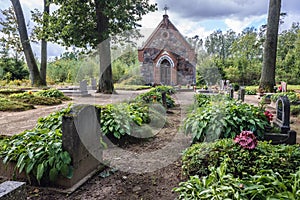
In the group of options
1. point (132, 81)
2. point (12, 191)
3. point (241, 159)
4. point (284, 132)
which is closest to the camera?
point (12, 191)

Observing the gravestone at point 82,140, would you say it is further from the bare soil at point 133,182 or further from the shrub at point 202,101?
the shrub at point 202,101

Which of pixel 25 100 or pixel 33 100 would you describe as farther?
pixel 33 100

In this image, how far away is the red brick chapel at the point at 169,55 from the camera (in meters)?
19.0

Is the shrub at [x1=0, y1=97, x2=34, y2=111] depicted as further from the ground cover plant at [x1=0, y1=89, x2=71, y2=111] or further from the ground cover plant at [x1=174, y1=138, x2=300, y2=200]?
the ground cover plant at [x1=174, y1=138, x2=300, y2=200]

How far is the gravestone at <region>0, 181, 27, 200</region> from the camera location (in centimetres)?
137

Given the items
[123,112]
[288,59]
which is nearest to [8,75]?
[123,112]

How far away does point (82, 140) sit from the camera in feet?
9.14

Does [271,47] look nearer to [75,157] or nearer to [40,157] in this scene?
[75,157]

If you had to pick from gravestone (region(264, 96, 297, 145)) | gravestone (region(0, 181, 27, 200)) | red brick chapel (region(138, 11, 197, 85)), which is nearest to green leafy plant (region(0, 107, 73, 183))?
gravestone (region(0, 181, 27, 200))

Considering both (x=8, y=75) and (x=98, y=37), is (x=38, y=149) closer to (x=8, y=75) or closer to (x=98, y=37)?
(x=98, y=37)

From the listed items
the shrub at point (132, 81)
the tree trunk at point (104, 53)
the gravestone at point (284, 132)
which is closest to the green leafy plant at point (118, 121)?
the gravestone at point (284, 132)

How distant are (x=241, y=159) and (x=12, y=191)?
2.09 metres

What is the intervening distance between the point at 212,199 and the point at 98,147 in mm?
1928

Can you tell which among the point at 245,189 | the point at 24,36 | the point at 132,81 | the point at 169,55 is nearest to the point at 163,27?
the point at 169,55
